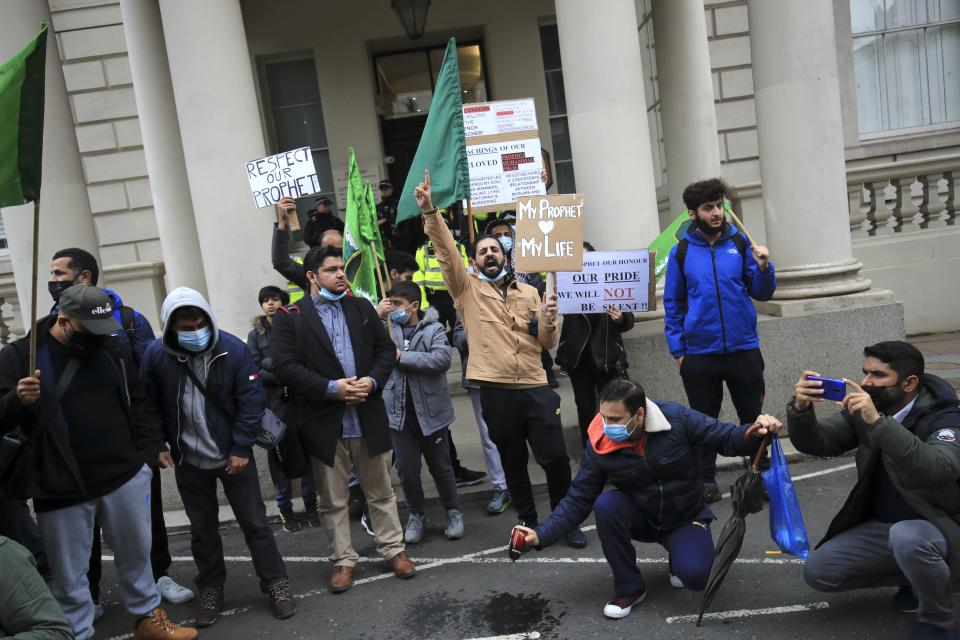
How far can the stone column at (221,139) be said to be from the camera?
6.51 meters

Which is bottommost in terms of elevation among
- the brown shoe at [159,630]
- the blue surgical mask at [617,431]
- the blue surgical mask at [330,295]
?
the brown shoe at [159,630]

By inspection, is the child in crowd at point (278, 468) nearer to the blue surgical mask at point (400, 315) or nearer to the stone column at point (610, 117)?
the blue surgical mask at point (400, 315)

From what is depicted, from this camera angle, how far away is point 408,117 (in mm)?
11914

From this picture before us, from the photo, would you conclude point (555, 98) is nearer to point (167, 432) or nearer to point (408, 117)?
point (408, 117)

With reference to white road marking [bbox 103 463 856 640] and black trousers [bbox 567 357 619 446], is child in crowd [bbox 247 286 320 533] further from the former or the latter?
black trousers [bbox 567 357 619 446]

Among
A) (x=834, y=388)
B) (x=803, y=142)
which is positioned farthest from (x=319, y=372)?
(x=803, y=142)

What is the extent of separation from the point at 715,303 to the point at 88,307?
3.70m

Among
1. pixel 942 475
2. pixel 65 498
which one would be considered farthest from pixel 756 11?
pixel 65 498

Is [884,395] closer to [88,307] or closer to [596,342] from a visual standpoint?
[596,342]

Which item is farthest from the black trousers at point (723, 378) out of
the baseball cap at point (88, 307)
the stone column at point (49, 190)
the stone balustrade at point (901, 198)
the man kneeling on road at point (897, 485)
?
the stone balustrade at point (901, 198)

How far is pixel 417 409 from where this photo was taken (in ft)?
17.7

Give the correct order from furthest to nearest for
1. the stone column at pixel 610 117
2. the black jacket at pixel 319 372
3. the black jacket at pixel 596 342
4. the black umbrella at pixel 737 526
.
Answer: the stone column at pixel 610 117
the black jacket at pixel 596 342
the black jacket at pixel 319 372
the black umbrella at pixel 737 526

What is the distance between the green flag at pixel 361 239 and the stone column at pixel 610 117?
1.89 metres

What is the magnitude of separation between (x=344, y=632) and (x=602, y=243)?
3.76m
